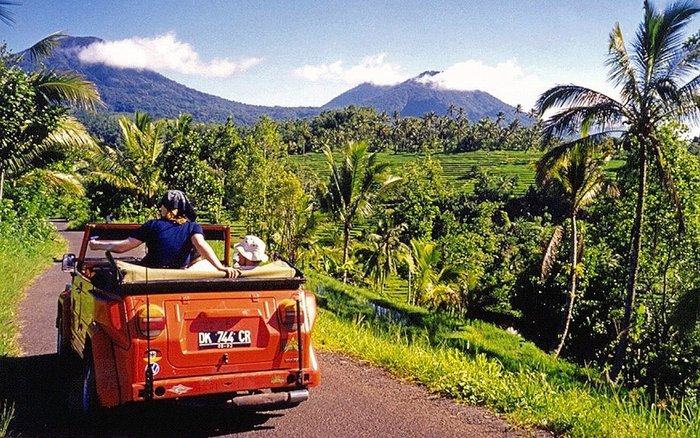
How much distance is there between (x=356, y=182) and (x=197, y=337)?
22233mm

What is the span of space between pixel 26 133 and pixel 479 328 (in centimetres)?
1431

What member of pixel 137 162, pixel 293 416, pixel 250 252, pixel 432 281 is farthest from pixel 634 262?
pixel 137 162

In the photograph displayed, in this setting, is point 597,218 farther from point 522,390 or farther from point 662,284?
point 522,390

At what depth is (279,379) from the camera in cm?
446

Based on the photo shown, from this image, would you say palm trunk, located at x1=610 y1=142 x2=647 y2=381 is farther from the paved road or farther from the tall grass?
the paved road

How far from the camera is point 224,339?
4309 mm

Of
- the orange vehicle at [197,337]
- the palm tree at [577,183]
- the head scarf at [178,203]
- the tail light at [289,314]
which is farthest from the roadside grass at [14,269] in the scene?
the palm tree at [577,183]

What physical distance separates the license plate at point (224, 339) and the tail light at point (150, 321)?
30cm

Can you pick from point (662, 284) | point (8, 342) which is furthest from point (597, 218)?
point (8, 342)

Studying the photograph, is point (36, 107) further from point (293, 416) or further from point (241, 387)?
point (241, 387)

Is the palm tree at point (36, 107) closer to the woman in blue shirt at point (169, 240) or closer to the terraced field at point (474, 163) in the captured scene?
the woman in blue shirt at point (169, 240)

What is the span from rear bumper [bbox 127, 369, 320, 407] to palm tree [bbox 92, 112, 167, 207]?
875 inches

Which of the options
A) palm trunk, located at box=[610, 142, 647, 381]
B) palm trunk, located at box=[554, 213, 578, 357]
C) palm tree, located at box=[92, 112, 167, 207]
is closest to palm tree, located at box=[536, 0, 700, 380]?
palm trunk, located at box=[610, 142, 647, 381]

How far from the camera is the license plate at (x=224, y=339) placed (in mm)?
4242
